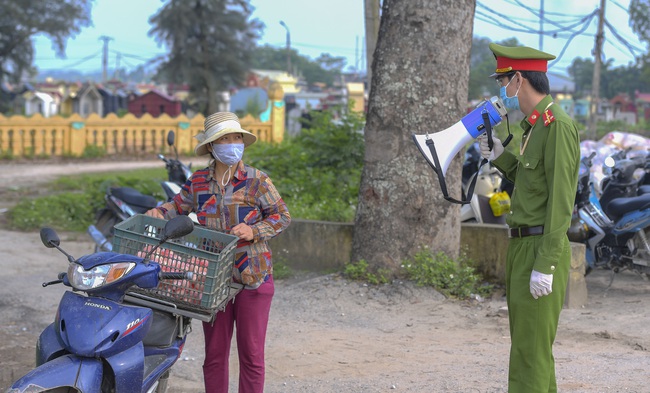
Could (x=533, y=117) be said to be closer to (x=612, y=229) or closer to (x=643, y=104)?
(x=612, y=229)

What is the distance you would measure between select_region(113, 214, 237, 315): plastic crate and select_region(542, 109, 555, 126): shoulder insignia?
1.58 m

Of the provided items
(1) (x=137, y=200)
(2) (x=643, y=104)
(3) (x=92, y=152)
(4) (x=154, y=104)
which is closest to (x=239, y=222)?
(1) (x=137, y=200)

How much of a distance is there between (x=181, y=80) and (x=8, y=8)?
966 cm

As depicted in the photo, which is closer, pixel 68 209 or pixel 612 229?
pixel 612 229

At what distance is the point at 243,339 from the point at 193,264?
0.65 metres

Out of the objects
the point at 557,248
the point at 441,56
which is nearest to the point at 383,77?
the point at 441,56

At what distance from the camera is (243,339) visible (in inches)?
175

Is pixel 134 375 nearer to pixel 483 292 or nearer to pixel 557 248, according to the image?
pixel 557 248

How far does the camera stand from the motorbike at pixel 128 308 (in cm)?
369

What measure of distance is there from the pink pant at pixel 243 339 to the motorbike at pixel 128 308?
8.6 inches

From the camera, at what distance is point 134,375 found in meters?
3.88

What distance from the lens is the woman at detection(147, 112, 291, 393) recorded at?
4.38 meters

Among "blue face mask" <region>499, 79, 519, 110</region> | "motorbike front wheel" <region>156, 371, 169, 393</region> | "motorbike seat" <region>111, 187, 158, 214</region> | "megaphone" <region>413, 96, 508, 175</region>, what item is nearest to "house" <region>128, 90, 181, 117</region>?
"motorbike seat" <region>111, 187, 158, 214</region>

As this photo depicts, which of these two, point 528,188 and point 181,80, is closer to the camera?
point 528,188
